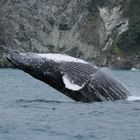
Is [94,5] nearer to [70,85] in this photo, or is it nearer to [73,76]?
[73,76]

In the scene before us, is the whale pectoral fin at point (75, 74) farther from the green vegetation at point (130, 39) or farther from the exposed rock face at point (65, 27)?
the green vegetation at point (130, 39)

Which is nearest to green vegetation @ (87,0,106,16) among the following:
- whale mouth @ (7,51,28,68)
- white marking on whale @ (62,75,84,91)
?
whale mouth @ (7,51,28,68)

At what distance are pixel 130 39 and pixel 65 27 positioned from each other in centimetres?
940

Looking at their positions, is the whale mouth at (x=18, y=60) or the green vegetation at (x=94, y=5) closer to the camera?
the whale mouth at (x=18, y=60)

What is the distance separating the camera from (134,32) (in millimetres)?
93062

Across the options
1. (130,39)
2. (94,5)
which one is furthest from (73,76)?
(94,5)

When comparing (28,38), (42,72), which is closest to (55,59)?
(42,72)

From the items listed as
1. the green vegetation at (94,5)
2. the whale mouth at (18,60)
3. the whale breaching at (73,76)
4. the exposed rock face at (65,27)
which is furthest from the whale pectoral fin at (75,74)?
the green vegetation at (94,5)

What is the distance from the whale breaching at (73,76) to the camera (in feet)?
60.8

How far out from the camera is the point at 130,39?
3652 inches

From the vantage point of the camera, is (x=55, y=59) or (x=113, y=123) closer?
(x=113, y=123)

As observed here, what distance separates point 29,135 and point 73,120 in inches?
96.7

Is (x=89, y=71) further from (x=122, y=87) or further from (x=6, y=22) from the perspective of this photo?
(x=6, y=22)

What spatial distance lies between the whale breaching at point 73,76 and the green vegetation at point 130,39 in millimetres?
71144
